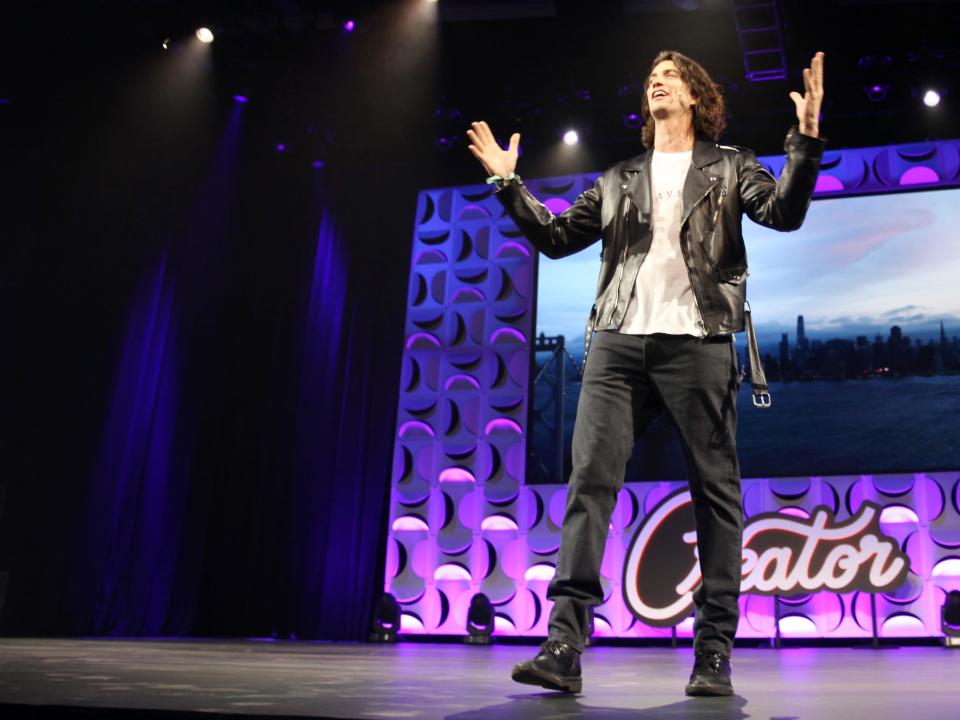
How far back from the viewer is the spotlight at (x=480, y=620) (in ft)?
18.6

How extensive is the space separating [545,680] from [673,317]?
733 millimetres

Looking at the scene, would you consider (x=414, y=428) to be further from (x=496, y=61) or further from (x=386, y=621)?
(x=496, y=61)

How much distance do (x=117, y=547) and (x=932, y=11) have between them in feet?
21.0

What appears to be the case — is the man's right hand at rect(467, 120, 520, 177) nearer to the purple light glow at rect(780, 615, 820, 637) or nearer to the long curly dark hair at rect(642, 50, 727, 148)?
the long curly dark hair at rect(642, 50, 727, 148)

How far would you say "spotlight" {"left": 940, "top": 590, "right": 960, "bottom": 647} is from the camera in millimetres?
4926

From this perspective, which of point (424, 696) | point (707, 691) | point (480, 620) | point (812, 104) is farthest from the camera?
point (480, 620)

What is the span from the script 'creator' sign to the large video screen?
0.49 metres

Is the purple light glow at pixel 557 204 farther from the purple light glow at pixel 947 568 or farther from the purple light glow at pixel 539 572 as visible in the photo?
the purple light glow at pixel 947 568

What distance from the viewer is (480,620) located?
566 centimetres

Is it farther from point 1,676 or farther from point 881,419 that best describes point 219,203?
point 1,676

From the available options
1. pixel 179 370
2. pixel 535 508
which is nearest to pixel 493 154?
pixel 535 508

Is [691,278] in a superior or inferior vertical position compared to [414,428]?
inferior

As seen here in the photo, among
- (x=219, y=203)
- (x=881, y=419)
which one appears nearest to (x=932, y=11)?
(x=881, y=419)

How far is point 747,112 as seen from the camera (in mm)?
6266
